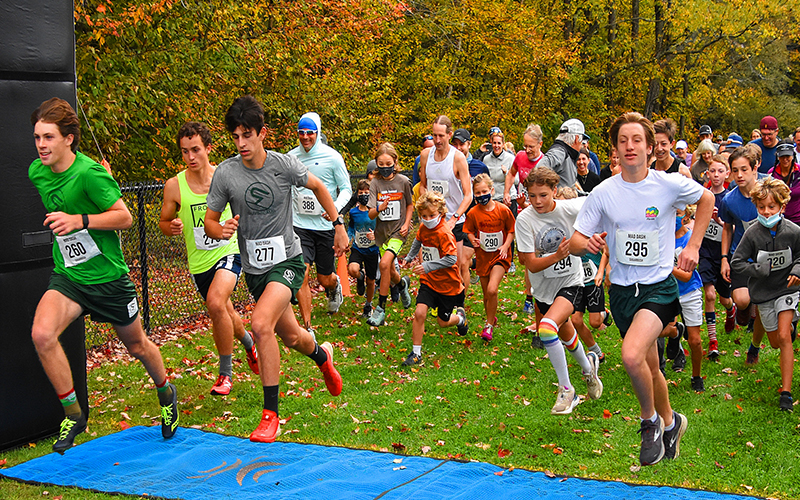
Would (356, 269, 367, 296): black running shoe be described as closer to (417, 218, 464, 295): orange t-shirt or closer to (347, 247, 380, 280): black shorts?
(347, 247, 380, 280): black shorts

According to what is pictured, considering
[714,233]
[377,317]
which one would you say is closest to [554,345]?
[714,233]

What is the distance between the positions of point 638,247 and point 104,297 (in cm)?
369

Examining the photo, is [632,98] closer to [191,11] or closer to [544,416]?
[191,11]

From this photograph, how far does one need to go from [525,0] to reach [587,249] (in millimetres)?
24098

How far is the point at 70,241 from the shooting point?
17.4ft

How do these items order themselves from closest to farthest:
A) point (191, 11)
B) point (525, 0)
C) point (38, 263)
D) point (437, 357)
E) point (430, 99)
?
point (38, 263) → point (437, 357) → point (191, 11) → point (430, 99) → point (525, 0)

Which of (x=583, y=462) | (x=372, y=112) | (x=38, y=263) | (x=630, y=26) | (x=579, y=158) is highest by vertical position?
(x=630, y=26)

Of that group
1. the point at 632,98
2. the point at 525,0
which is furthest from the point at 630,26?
the point at 525,0

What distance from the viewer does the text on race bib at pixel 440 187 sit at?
9.85 meters

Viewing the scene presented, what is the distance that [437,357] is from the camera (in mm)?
8773

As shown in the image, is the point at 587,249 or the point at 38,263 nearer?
the point at 587,249

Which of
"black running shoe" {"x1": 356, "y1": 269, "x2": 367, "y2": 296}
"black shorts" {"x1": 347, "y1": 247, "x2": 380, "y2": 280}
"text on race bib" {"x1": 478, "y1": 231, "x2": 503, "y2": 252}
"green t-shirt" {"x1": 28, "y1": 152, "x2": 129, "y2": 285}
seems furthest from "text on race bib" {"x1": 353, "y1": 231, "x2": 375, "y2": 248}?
"green t-shirt" {"x1": 28, "y1": 152, "x2": 129, "y2": 285}

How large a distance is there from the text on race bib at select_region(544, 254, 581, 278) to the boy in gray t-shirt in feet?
7.67

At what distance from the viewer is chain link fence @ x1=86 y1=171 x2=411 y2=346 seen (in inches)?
389
